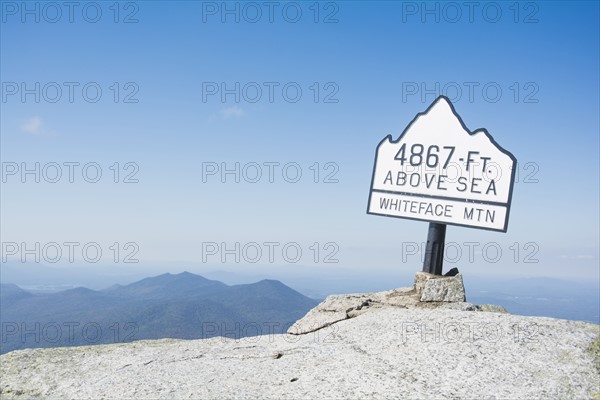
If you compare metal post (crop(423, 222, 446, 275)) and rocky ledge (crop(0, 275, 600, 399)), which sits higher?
metal post (crop(423, 222, 446, 275))

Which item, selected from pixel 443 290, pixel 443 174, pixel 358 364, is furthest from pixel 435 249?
pixel 358 364

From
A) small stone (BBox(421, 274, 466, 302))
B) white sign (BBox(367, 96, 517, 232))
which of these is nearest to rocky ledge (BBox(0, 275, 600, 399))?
small stone (BBox(421, 274, 466, 302))

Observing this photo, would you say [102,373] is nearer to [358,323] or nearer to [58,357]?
[58,357]

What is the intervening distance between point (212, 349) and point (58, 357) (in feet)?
11.2

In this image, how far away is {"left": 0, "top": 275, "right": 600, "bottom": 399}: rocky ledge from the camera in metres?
7.12

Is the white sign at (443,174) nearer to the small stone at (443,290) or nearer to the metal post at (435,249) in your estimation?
the metal post at (435,249)

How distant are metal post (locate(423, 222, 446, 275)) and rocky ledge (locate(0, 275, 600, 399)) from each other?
4.85 feet

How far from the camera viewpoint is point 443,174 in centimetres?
1169

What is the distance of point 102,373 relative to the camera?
8.68 meters

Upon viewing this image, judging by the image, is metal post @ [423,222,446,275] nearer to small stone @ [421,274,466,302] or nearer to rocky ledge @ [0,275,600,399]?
small stone @ [421,274,466,302]

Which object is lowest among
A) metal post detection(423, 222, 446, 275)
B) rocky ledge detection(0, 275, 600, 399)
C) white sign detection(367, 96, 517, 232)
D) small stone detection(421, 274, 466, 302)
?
rocky ledge detection(0, 275, 600, 399)

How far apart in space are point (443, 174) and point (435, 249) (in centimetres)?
201

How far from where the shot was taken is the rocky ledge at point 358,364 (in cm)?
712

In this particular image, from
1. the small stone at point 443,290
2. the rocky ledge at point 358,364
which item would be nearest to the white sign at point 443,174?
the small stone at point 443,290
